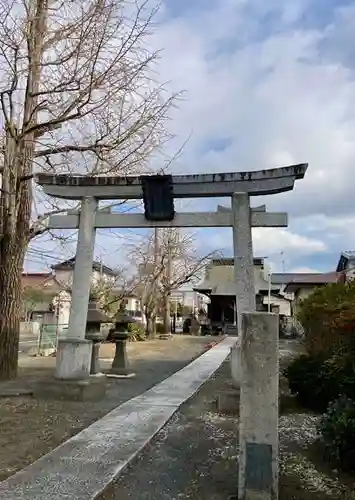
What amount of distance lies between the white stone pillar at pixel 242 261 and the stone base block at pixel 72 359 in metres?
2.59

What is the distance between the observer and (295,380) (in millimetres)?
8367

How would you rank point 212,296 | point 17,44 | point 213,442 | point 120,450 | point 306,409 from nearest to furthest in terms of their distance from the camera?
point 120,450, point 213,442, point 306,409, point 17,44, point 212,296

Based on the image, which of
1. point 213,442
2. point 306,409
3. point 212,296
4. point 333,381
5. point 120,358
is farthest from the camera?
point 212,296

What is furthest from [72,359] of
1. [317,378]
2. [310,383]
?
[317,378]

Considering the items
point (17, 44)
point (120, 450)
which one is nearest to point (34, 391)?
point (120, 450)

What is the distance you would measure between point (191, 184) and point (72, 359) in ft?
12.1

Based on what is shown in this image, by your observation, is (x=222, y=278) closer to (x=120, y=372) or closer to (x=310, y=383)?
(x=120, y=372)

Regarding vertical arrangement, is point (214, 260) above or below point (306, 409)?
above

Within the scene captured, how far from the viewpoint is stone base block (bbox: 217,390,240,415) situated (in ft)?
26.5

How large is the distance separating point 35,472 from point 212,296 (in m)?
33.4

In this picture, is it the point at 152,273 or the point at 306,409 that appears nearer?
the point at 306,409

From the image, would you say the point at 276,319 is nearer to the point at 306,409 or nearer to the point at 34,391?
the point at 306,409

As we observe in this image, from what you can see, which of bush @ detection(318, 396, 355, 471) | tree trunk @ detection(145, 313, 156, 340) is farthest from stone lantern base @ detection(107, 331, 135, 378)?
tree trunk @ detection(145, 313, 156, 340)

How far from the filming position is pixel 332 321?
7.11 m
